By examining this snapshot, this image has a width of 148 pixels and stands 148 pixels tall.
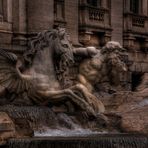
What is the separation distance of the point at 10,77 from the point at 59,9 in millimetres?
7859

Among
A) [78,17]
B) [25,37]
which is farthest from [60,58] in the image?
[78,17]

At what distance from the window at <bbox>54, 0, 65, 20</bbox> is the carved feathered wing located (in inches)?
285

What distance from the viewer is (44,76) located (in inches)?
831

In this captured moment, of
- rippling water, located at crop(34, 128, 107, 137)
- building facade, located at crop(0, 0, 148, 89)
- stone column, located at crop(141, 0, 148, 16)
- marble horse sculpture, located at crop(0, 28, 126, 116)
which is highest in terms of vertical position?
stone column, located at crop(141, 0, 148, 16)

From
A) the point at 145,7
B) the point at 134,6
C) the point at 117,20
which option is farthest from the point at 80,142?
the point at 145,7

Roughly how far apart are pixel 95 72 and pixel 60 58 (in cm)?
176

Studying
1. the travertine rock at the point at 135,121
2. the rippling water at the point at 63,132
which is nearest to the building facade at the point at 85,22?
the rippling water at the point at 63,132

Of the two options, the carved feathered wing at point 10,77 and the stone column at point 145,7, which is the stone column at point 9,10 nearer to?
the carved feathered wing at point 10,77

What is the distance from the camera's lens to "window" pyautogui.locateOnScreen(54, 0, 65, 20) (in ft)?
90.4

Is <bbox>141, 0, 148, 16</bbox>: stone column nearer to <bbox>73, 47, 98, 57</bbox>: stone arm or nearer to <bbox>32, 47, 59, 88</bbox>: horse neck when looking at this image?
<bbox>73, 47, 98, 57</bbox>: stone arm

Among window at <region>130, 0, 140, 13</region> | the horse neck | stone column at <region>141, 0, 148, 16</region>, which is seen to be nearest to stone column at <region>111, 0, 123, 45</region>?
window at <region>130, 0, 140, 13</region>

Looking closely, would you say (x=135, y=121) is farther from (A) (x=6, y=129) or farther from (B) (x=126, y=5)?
(B) (x=126, y=5)

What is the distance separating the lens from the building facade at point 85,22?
2566 cm

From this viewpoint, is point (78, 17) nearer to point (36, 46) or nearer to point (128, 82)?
point (128, 82)
